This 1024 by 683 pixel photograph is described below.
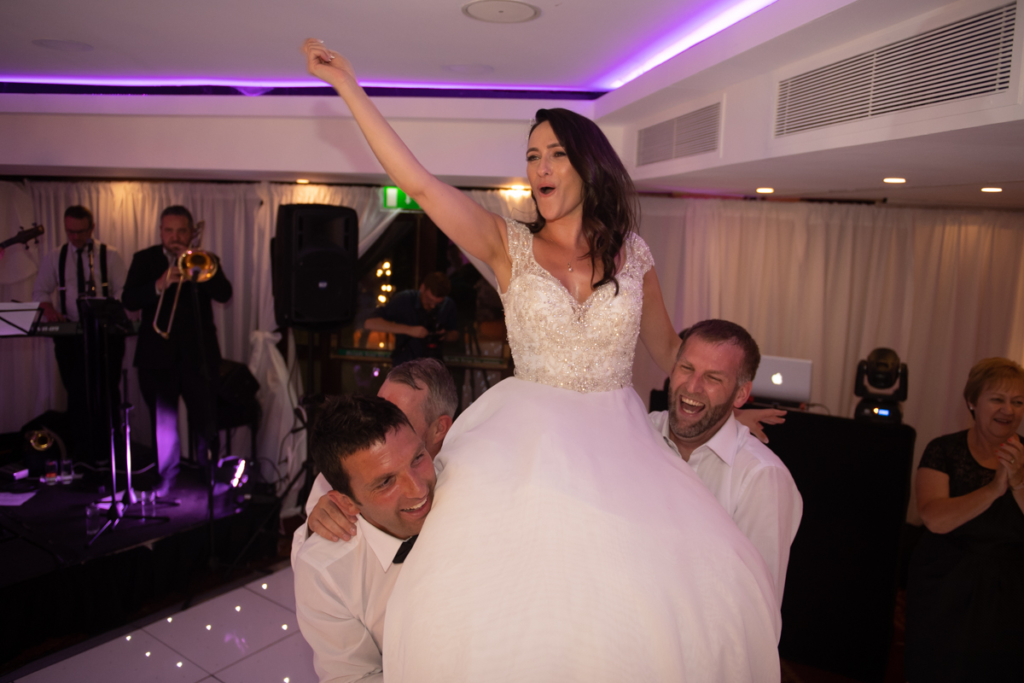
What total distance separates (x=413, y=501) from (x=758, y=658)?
2.84 ft

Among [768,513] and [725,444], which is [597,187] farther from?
[768,513]

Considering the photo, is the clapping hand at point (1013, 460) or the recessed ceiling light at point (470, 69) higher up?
the recessed ceiling light at point (470, 69)

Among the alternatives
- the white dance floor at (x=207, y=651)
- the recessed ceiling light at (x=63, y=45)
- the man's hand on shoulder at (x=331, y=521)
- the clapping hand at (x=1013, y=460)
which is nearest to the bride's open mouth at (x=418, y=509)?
the man's hand on shoulder at (x=331, y=521)

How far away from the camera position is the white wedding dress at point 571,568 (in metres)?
1.17

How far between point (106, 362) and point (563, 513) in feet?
Answer: 14.0

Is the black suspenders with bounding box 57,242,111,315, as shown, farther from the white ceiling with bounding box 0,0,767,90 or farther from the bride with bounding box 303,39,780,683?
the bride with bounding box 303,39,780,683

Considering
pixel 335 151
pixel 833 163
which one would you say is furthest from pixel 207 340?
pixel 833 163

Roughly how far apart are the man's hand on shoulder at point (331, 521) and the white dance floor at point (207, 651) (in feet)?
5.32

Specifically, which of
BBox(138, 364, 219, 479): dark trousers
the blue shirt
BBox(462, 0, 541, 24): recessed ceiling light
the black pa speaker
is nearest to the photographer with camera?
the blue shirt

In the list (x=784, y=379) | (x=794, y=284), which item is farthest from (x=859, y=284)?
(x=784, y=379)

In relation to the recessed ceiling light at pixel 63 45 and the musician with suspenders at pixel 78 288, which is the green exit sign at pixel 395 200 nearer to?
the musician with suspenders at pixel 78 288

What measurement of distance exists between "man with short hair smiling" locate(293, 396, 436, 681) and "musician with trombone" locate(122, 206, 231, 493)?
3309 millimetres

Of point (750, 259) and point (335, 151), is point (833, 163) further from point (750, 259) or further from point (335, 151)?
point (335, 151)

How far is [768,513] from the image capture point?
6.36 ft
